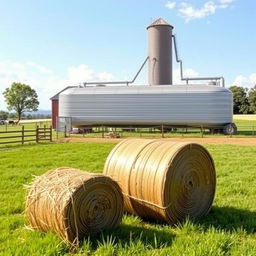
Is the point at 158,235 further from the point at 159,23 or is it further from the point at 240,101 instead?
the point at 240,101

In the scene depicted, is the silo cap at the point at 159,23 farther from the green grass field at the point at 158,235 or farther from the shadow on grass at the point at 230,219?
the shadow on grass at the point at 230,219

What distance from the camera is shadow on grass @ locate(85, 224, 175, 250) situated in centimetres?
446

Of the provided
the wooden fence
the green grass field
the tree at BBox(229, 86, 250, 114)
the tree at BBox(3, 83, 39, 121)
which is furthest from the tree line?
the green grass field

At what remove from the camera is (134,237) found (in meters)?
4.72

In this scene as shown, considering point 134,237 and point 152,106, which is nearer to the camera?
point 134,237

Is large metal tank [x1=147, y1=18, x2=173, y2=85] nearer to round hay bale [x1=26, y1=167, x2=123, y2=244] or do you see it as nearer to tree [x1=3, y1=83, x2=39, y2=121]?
round hay bale [x1=26, y1=167, x2=123, y2=244]

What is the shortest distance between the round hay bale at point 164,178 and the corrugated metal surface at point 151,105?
85.9 feet

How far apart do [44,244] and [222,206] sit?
133 inches

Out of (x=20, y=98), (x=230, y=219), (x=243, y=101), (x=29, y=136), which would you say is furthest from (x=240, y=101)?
(x=230, y=219)

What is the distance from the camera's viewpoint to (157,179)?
515 centimetres

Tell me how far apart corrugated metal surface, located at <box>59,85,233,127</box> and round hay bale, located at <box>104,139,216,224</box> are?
26.2 metres

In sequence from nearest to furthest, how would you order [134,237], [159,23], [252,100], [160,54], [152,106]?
[134,237] < [152,106] < [160,54] < [159,23] < [252,100]

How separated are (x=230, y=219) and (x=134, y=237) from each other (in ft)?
5.73

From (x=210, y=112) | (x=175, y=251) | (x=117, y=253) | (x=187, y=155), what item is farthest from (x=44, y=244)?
(x=210, y=112)
